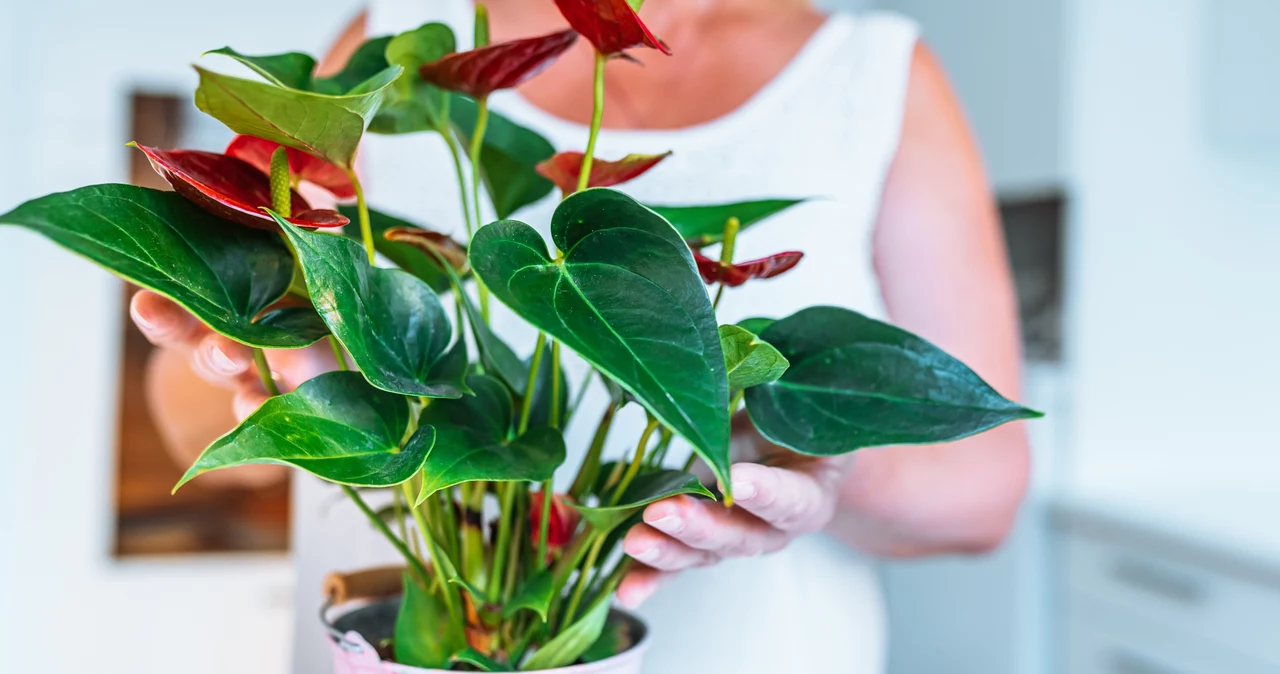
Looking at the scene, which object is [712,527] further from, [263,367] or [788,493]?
[263,367]

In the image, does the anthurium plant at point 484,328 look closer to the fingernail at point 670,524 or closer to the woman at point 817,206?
the fingernail at point 670,524

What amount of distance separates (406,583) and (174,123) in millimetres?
2549

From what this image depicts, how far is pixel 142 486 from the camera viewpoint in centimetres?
252

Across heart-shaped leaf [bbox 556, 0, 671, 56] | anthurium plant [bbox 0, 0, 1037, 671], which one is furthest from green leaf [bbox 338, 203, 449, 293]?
heart-shaped leaf [bbox 556, 0, 671, 56]

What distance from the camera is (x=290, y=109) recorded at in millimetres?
270

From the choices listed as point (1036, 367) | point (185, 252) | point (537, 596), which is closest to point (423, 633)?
point (537, 596)

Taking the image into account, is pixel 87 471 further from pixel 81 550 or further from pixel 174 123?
pixel 174 123

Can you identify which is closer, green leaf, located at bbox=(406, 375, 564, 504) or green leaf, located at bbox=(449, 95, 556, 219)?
green leaf, located at bbox=(406, 375, 564, 504)

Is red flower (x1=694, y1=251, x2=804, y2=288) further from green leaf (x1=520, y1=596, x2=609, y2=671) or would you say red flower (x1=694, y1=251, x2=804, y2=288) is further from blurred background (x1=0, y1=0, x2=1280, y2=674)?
blurred background (x1=0, y1=0, x2=1280, y2=674)

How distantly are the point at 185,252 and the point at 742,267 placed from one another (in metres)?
0.16

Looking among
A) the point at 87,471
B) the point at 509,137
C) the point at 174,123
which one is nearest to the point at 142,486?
the point at 87,471

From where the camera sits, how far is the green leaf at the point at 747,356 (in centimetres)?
28

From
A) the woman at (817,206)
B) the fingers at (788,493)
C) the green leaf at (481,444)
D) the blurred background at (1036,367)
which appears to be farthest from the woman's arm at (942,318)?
the blurred background at (1036,367)

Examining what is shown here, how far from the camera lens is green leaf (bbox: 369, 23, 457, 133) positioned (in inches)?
14.0
